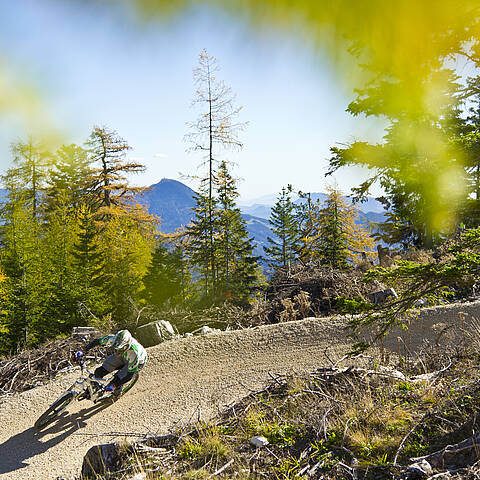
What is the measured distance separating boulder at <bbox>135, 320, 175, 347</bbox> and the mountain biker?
263cm

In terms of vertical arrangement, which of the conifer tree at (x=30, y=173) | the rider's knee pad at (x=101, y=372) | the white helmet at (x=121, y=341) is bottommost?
the rider's knee pad at (x=101, y=372)

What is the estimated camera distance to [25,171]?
3141 cm

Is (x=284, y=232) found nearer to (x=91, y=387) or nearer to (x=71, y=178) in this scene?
(x=71, y=178)

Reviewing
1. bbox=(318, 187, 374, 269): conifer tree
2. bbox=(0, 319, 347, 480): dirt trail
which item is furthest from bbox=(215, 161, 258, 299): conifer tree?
bbox=(0, 319, 347, 480): dirt trail

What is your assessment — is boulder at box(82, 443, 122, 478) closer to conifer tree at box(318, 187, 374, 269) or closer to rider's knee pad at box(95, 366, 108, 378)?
rider's knee pad at box(95, 366, 108, 378)

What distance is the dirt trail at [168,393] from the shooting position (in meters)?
6.70

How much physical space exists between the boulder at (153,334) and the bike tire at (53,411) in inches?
138

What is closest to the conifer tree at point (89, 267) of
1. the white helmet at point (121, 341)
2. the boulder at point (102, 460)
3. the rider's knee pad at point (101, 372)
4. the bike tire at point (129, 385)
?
the bike tire at point (129, 385)

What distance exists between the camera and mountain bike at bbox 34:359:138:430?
7320 mm

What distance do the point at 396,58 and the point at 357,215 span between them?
3470 centimetres

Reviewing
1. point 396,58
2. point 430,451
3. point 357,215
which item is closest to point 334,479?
point 430,451

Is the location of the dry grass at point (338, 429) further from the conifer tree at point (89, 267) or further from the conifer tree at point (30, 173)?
the conifer tree at point (30, 173)

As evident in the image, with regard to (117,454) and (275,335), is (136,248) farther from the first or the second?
(117,454)

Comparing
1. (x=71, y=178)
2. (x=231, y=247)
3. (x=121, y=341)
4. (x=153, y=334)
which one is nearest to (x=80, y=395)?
(x=121, y=341)
